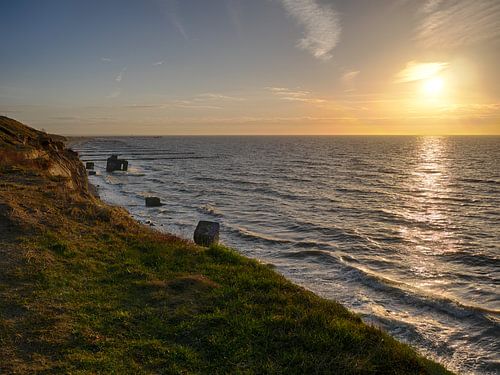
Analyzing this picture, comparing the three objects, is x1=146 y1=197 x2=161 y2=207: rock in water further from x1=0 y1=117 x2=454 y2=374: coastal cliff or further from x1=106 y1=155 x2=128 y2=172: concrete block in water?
x1=106 y1=155 x2=128 y2=172: concrete block in water

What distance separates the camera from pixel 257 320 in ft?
31.1

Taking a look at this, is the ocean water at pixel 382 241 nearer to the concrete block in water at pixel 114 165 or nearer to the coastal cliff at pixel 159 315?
the coastal cliff at pixel 159 315

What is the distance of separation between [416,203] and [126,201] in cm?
2999

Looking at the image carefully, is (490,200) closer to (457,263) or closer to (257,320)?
(457,263)

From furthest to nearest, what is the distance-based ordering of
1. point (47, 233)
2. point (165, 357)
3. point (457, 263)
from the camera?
point (457, 263) → point (47, 233) → point (165, 357)

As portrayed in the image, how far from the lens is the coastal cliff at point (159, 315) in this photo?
7871 millimetres

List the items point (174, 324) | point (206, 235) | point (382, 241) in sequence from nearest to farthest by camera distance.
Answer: point (174, 324) < point (206, 235) < point (382, 241)

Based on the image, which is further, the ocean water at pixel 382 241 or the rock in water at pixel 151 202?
the rock in water at pixel 151 202

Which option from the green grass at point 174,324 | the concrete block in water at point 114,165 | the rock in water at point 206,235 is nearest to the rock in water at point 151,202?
the rock in water at point 206,235

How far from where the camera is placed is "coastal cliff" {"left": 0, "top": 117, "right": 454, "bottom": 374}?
7.87 metres

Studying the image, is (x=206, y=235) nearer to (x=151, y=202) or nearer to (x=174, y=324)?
(x=174, y=324)

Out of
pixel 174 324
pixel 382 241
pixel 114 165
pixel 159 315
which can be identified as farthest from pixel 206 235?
pixel 114 165

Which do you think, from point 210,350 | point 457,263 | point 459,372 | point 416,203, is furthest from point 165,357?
point 416,203

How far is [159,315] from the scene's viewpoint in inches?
388
